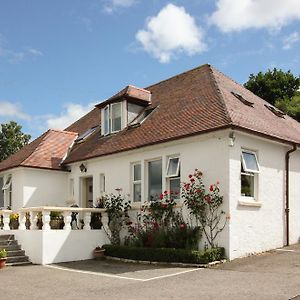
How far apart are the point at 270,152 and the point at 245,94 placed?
4.89m

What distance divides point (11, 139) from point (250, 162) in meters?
40.2

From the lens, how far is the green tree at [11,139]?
4953 centimetres

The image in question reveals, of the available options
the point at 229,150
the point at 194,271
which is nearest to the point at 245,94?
the point at 229,150

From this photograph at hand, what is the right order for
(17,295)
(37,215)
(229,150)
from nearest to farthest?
(17,295)
(229,150)
(37,215)

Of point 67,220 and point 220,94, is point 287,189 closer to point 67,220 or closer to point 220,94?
point 220,94

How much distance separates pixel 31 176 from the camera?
20391mm

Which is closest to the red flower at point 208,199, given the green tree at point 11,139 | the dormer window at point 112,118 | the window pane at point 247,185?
the window pane at point 247,185

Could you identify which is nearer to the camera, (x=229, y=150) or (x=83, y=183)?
(x=229, y=150)

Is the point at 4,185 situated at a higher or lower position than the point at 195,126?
lower

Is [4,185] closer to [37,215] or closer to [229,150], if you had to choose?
[37,215]

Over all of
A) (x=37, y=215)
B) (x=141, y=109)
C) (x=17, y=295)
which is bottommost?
(x=17, y=295)

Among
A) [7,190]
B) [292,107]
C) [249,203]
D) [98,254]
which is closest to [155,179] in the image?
[98,254]

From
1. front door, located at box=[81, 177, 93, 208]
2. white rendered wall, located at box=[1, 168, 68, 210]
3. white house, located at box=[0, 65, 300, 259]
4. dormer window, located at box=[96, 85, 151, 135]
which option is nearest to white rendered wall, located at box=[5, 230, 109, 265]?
white house, located at box=[0, 65, 300, 259]

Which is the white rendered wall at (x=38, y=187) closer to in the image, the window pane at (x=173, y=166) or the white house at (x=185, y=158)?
the white house at (x=185, y=158)
